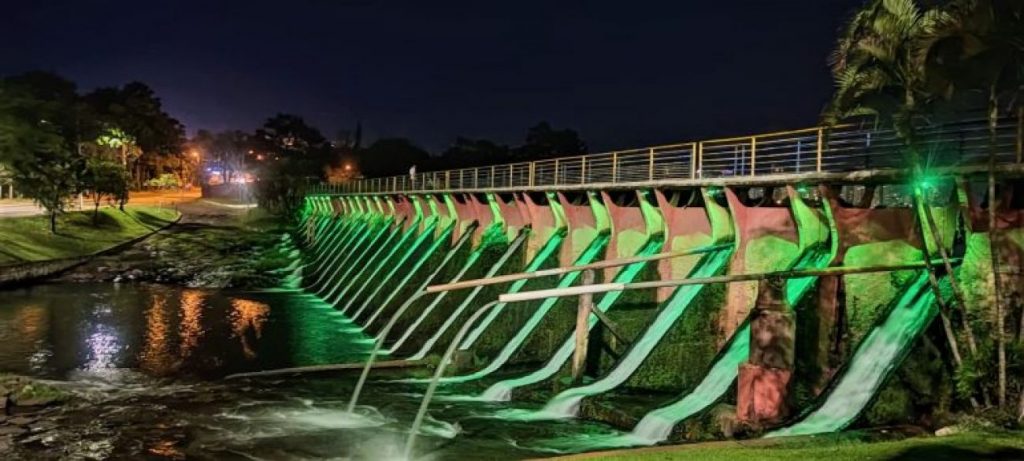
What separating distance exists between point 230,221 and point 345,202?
2244cm

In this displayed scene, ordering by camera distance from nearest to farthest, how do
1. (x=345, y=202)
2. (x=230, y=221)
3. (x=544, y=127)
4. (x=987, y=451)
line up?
(x=987, y=451)
(x=345, y=202)
(x=230, y=221)
(x=544, y=127)

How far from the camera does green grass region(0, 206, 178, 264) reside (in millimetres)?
47688

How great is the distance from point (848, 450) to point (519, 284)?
1570cm

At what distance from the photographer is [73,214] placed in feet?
207

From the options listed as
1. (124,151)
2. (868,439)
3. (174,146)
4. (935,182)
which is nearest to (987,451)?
(868,439)

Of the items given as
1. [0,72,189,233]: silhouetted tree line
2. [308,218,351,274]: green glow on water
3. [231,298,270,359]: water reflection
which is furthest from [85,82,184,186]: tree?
[231,298,270,359]: water reflection

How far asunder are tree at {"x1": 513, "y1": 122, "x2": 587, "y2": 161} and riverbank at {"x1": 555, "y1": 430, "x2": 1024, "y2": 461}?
269ft

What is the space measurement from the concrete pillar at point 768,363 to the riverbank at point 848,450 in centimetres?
208

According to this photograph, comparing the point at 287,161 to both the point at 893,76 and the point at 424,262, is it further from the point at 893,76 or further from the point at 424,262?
the point at 893,76

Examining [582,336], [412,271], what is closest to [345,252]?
[412,271]

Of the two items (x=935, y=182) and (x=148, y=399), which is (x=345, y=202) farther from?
(x=935, y=182)

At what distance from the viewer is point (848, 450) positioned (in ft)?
33.1

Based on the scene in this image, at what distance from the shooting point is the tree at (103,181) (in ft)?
205

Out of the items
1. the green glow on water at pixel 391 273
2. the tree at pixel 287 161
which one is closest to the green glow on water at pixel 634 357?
the green glow on water at pixel 391 273
